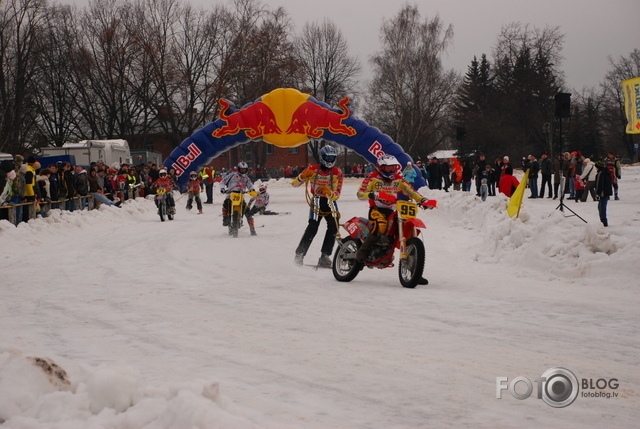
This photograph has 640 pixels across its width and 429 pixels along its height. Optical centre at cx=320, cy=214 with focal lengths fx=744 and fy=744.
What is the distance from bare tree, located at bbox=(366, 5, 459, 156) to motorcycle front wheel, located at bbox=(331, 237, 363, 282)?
47744 mm

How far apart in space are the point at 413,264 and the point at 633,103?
17066 mm

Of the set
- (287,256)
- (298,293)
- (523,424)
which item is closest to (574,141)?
(287,256)

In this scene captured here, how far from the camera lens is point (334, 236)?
1188cm

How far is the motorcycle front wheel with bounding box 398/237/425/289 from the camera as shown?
30.1ft

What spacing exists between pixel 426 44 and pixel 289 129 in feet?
98.3

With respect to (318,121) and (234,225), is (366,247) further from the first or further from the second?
(318,121)

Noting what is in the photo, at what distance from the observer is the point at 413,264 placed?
927 cm

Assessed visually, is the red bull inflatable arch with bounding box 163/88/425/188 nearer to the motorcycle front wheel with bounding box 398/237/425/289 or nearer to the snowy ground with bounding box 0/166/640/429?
the snowy ground with bounding box 0/166/640/429

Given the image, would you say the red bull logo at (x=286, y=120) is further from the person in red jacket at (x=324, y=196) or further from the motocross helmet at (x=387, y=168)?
the motocross helmet at (x=387, y=168)

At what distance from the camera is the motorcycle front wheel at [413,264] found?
9.18 meters

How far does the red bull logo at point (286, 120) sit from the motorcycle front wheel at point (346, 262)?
1987 cm

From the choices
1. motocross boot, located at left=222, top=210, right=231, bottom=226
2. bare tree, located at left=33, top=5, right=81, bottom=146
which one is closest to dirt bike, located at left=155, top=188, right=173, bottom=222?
motocross boot, located at left=222, top=210, right=231, bottom=226

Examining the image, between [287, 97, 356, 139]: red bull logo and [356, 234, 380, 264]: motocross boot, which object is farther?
[287, 97, 356, 139]: red bull logo

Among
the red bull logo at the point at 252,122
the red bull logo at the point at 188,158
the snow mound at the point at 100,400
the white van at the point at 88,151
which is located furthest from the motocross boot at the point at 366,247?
the white van at the point at 88,151
